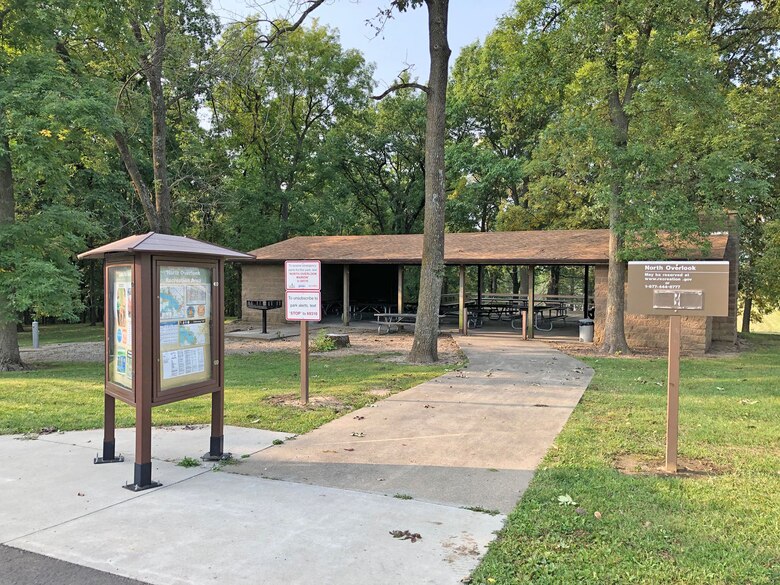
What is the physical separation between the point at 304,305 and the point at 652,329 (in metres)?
10.9

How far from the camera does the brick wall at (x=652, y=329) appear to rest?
13.6m

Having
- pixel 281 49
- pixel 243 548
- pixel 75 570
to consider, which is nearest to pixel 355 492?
pixel 243 548

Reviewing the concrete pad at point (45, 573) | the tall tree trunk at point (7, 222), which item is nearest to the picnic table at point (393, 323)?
the tall tree trunk at point (7, 222)

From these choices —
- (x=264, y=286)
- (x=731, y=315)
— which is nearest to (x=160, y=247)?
(x=731, y=315)

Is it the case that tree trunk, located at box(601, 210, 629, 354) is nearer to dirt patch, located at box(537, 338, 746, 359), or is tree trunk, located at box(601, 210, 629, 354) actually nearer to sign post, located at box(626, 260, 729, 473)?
dirt patch, located at box(537, 338, 746, 359)

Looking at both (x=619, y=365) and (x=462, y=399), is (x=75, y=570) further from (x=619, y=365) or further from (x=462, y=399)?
(x=619, y=365)

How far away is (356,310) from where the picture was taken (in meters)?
23.7

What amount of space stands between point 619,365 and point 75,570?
34.3 ft

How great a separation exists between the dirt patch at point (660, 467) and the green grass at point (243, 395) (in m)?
3.21

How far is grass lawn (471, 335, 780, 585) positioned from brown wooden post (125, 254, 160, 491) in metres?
2.65

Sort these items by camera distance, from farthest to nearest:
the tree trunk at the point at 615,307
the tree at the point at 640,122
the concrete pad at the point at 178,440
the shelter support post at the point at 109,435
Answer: the tree trunk at the point at 615,307, the tree at the point at 640,122, the concrete pad at the point at 178,440, the shelter support post at the point at 109,435

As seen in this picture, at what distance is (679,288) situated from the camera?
14.5 feet

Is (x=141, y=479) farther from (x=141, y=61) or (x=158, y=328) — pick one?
(x=141, y=61)

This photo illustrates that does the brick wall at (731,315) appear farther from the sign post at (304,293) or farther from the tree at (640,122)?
the sign post at (304,293)
